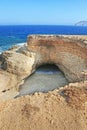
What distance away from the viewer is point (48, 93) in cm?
1355

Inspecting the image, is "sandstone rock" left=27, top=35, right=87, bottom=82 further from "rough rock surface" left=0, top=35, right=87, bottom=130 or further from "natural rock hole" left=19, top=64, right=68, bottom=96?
"natural rock hole" left=19, top=64, right=68, bottom=96

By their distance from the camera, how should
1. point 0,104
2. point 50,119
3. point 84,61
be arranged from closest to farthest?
point 50,119 → point 0,104 → point 84,61

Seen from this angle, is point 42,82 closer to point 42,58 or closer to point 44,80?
point 44,80

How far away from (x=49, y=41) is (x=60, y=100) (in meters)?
9.30

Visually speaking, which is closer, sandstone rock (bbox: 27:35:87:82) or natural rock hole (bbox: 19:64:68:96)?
natural rock hole (bbox: 19:64:68:96)

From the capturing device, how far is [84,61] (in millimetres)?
19469

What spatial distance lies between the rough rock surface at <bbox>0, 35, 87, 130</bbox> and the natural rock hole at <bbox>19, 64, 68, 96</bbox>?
41 cm

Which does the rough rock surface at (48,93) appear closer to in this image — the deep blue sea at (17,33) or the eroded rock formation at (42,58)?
the eroded rock formation at (42,58)

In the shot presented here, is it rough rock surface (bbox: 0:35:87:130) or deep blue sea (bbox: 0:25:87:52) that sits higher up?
rough rock surface (bbox: 0:35:87:130)

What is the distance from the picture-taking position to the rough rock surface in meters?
12.2

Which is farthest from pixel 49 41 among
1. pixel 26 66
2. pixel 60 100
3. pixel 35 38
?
pixel 60 100

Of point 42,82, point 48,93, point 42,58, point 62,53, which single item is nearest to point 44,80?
point 42,82

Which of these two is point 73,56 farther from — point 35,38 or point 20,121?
point 20,121

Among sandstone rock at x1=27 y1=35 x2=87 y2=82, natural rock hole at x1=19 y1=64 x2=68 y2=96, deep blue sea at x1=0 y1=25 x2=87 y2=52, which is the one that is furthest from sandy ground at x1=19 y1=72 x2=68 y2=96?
deep blue sea at x1=0 y1=25 x2=87 y2=52
